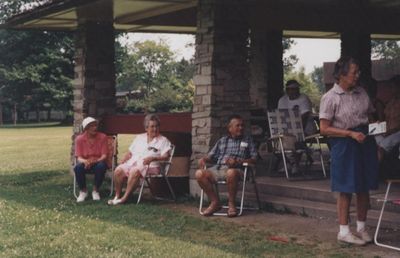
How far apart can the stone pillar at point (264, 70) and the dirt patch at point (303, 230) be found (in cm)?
669

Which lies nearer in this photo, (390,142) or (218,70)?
(390,142)

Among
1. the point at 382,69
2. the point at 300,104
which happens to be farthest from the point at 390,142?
the point at 382,69

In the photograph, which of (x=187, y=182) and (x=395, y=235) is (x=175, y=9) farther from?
(x=395, y=235)

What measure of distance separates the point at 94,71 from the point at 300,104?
13.3 ft

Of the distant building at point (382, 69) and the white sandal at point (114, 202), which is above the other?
the distant building at point (382, 69)

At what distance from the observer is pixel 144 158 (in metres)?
8.88

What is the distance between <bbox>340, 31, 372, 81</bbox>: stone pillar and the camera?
47.9 feet

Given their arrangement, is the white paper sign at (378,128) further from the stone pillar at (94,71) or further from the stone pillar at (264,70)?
the stone pillar at (264,70)

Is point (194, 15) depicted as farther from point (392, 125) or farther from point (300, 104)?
point (392, 125)

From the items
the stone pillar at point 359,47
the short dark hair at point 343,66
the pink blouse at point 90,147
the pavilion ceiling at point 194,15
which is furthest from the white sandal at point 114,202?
the stone pillar at point 359,47

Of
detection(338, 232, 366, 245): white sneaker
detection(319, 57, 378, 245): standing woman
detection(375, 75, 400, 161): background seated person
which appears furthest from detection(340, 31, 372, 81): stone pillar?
detection(338, 232, 366, 245): white sneaker

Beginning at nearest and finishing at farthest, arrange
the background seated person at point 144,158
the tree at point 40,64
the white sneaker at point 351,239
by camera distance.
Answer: the white sneaker at point 351,239, the background seated person at point 144,158, the tree at point 40,64

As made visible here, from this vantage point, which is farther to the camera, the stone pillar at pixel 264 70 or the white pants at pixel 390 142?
the stone pillar at pixel 264 70

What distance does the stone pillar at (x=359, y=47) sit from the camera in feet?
47.9
